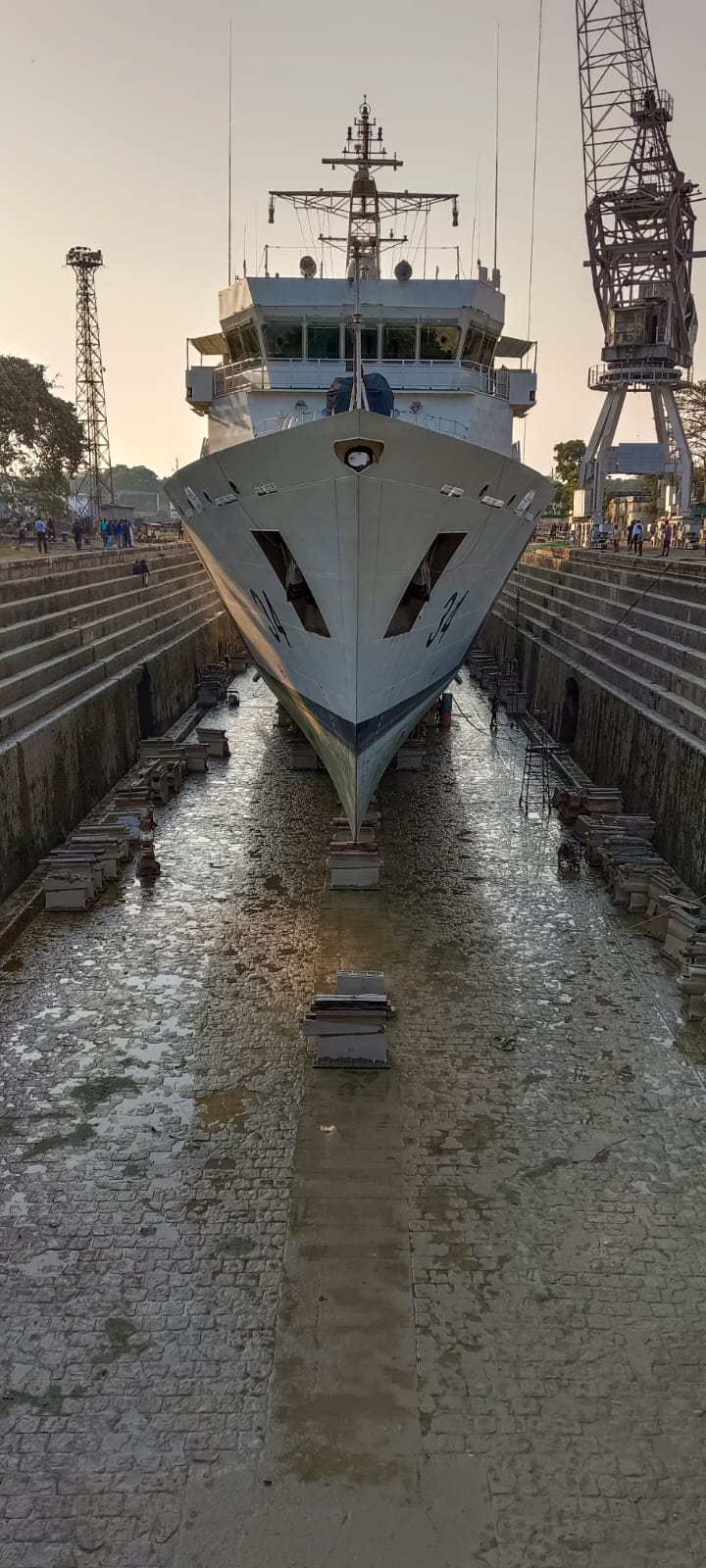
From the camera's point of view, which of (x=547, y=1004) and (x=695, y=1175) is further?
(x=547, y=1004)

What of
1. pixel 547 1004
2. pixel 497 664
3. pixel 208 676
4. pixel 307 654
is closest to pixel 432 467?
pixel 307 654

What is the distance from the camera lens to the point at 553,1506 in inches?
165

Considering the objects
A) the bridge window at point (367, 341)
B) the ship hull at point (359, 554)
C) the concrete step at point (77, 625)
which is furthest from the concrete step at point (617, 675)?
the concrete step at point (77, 625)

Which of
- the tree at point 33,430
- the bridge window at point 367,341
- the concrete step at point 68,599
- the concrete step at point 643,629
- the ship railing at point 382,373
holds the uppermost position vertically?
the tree at point 33,430

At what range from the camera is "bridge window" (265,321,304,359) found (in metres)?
15.2

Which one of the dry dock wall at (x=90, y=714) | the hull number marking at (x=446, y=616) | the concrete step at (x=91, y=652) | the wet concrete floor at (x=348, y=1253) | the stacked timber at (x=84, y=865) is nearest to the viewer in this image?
the wet concrete floor at (x=348, y=1253)

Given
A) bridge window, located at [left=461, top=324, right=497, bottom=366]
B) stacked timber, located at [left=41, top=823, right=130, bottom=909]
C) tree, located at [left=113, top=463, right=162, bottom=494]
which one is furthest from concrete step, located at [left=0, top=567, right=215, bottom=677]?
tree, located at [left=113, top=463, right=162, bottom=494]

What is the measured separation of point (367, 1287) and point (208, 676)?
2153cm

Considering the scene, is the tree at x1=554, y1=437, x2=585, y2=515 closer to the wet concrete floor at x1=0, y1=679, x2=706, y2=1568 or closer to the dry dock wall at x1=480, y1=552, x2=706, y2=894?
the dry dock wall at x1=480, y1=552, x2=706, y2=894

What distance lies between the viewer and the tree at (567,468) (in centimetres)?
7662

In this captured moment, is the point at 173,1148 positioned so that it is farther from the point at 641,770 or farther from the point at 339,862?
the point at 641,770

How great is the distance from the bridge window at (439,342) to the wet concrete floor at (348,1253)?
382 inches

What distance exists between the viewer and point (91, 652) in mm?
17188

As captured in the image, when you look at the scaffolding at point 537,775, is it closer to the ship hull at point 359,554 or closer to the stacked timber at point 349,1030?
the ship hull at point 359,554
